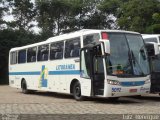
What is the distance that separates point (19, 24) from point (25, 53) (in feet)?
99.5

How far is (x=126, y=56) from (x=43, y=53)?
274 inches

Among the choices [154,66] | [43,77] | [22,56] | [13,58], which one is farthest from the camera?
[13,58]

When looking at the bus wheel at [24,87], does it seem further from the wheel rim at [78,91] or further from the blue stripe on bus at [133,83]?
the blue stripe on bus at [133,83]

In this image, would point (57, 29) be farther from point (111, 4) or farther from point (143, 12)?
point (143, 12)

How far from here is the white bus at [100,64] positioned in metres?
17.0

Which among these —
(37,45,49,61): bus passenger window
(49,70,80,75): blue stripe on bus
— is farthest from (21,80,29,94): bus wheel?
(49,70,80,75): blue stripe on bus

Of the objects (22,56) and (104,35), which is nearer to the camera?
(104,35)

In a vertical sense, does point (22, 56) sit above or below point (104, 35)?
below

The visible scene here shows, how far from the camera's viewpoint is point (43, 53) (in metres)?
23.3

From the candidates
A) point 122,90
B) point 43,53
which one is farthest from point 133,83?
point 43,53

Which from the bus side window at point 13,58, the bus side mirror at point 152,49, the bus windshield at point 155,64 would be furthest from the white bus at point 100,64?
the bus side window at point 13,58

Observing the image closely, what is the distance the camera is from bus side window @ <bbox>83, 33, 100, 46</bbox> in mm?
17797

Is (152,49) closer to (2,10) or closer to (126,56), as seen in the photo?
(126,56)

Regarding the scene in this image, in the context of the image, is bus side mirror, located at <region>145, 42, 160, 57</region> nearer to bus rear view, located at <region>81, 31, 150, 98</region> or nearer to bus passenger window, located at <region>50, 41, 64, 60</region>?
bus rear view, located at <region>81, 31, 150, 98</region>
